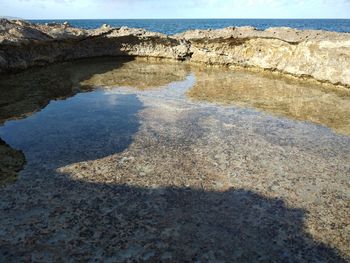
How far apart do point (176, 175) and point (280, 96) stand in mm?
10138

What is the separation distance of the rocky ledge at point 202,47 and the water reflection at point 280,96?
52.6 inches

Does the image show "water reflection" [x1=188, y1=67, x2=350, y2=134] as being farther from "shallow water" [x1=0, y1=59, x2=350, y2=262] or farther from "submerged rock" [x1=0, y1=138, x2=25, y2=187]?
"submerged rock" [x1=0, y1=138, x2=25, y2=187]

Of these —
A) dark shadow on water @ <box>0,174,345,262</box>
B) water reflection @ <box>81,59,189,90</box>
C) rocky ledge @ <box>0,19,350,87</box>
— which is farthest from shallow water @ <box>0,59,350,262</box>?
rocky ledge @ <box>0,19,350,87</box>

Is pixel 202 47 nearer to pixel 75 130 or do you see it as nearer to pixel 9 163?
pixel 75 130

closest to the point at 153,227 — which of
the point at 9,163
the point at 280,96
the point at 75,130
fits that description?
the point at 9,163

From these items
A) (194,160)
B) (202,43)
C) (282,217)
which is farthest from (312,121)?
(202,43)

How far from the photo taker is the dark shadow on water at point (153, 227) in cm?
628

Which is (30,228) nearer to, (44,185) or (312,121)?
(44,185)

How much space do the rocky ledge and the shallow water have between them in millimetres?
3332

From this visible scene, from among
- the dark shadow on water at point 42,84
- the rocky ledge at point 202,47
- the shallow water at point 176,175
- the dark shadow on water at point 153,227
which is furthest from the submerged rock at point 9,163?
the rocky ledge at point 202,47

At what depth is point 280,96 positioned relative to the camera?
17359 mm

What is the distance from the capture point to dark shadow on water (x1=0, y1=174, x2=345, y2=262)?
6281mm

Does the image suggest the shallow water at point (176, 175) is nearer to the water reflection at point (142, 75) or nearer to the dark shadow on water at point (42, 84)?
the dark shadow on water at point (42, 84)

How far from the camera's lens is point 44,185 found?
8.42m
